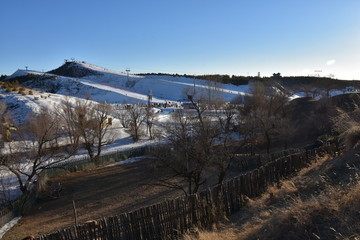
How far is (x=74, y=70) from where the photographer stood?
109625 millimetres

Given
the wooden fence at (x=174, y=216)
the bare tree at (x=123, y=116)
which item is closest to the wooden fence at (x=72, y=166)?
the wooden fence at (x=174, y=216)

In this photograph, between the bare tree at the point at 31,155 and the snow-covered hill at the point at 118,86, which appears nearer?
the bare tree at the point at 31,155

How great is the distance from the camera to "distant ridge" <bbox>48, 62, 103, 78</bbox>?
10338cm

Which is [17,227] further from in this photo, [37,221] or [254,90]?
[254,90]

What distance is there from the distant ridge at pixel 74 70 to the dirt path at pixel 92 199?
3342 inches

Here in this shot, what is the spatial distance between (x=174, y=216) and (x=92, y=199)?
12315mm

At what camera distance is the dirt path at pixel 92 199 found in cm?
1517

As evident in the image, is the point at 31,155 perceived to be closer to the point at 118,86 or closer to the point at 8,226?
the point at 8,226

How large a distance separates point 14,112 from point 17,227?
31308 mm

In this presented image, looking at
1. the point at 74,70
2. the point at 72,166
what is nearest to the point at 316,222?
the point at 72,166

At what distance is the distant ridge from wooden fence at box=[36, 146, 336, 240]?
329 ft

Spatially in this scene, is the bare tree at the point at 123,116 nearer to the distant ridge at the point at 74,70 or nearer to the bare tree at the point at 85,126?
the bare tree at the point at 85,126

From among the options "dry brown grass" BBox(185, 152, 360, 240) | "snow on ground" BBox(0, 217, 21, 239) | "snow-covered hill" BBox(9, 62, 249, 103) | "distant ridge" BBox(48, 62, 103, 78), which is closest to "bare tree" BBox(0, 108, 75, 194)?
"snow on ground" BBox(0, 217, 21, 239)

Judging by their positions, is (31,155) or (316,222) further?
(31,155)
